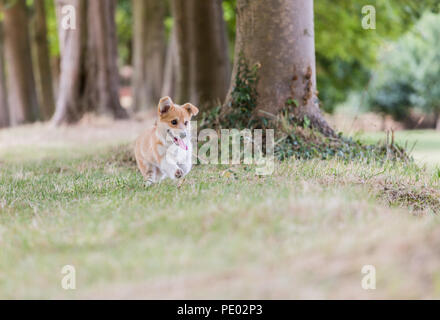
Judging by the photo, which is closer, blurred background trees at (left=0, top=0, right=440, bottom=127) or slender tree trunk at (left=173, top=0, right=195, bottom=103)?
blurred background trees at (left=0, top=0, right=440, bottom=127)

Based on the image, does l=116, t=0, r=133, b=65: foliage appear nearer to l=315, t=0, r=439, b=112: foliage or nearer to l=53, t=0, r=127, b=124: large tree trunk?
l=315, t=0, r=439, b=112: foliage

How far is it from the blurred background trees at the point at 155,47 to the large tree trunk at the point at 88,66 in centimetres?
3

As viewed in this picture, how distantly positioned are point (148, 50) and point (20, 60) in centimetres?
499

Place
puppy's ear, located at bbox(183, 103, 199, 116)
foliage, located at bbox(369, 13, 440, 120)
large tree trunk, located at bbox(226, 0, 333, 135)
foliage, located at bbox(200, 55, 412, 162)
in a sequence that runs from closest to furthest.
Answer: puppy's ear, located at bbox(183, 103, 199, 116) < foliage, located at bbox(200, 55, 412, 162) < large tree trunk, located at bbox(226, 0, 333, 135) < foliage, located at bbox(369, 13, 440, 120)

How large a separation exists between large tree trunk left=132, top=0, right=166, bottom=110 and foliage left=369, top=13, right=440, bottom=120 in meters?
16.5

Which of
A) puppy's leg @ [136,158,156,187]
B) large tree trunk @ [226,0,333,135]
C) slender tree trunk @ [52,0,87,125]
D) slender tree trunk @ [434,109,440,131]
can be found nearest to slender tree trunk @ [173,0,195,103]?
slender tree trunk @ [52,0,87,125]

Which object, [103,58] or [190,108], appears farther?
[103,58]

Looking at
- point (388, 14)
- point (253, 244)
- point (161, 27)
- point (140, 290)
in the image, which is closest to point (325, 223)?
point (253, 244)

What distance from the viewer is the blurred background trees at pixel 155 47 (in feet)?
39.5

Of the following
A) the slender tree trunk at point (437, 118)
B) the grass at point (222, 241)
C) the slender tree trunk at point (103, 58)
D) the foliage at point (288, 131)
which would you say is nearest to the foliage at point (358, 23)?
the foliage at point (288, 131)

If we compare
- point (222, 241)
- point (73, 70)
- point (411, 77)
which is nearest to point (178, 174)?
point (222, 241)

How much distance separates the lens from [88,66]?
14008mm

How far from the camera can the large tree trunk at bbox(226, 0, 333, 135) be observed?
7410 millimetres

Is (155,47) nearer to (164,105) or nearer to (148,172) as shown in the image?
(148,172)
